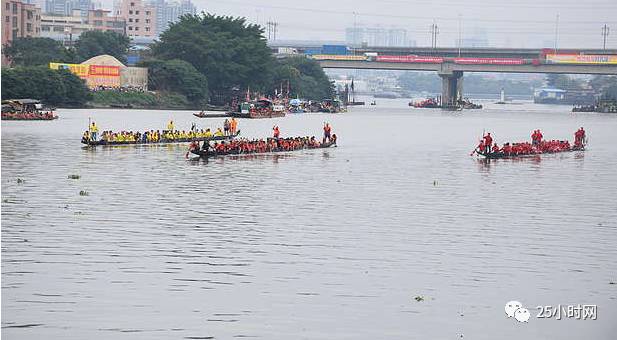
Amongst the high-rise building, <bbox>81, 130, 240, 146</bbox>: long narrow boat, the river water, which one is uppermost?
the high-rise building

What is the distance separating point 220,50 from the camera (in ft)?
513

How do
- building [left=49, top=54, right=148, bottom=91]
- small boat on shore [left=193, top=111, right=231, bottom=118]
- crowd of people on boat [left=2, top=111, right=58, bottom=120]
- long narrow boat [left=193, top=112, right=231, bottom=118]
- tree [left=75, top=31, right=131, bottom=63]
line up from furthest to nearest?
tree [left=75, top=31, right=131, bottom=63]
building [left=49, top=54, right=148, bottom=91]
small boat on shore [left=193, top=111, right=231, bottom=118]
long narrow boat [left=193, top=112, right=231, bottom=118]
crowd of people on boat [left=2, top=111, right=58, bottom=120]

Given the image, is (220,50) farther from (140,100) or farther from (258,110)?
(258,110)

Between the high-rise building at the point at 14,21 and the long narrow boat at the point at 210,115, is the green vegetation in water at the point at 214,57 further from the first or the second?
the high-rise building at the point at 14,21

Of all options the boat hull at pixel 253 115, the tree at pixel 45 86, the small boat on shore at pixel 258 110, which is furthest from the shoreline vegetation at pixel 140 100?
the boat hull at pixel 253 115

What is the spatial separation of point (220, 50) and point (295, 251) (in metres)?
127

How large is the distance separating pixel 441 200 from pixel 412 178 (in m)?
11.0

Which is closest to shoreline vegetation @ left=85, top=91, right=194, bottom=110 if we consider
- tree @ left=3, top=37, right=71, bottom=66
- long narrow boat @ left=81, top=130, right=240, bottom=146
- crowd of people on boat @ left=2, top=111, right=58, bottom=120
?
tree @ left=3, top=37, right=71, bottom=66

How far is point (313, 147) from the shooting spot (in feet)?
250

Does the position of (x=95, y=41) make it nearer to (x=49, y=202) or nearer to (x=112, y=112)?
(x=112, y=112)

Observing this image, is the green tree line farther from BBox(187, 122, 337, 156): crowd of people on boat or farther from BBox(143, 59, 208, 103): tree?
BBox(187, 122, 337, 156): crowd of people on boat

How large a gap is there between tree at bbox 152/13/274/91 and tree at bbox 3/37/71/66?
14386 millimetres

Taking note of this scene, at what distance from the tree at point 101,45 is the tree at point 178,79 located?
2191 cm

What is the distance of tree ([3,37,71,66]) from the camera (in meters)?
153
